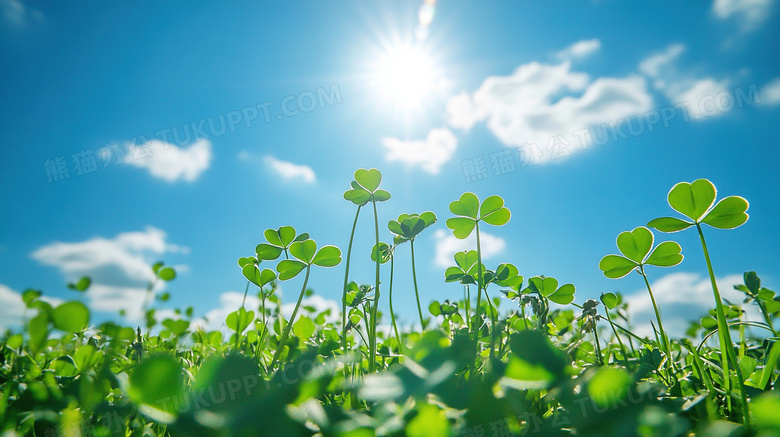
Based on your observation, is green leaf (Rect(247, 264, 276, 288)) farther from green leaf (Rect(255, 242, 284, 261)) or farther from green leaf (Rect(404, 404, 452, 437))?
green leaf (Rect(404, 404, 452, 437))

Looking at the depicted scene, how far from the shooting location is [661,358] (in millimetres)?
1232

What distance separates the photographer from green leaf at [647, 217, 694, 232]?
120 centimetres

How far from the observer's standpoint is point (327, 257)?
1.66 m

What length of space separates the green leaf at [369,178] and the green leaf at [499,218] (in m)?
0.51

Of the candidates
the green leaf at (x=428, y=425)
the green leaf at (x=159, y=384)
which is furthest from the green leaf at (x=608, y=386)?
the green leaf at (x=159, y=384)

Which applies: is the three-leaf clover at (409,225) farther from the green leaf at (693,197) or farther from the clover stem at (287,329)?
the green leaf at (693,197)

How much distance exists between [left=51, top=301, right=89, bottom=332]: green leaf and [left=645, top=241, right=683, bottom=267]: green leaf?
5.35 feet

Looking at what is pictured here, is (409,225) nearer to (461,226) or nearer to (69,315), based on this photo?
(461,226)

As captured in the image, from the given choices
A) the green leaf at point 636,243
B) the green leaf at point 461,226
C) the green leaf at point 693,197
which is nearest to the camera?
the green leaf at point 693,197

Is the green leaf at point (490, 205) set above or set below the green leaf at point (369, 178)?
below

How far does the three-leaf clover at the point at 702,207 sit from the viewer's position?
113 centimetres

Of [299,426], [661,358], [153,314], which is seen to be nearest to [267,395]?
[299,426]

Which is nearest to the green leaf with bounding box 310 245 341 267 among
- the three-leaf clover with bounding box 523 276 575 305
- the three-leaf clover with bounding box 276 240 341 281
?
the three-leaf clover with bounding box 276 240 341 281

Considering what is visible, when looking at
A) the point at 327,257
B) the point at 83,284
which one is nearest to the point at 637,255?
the point at 327,257
